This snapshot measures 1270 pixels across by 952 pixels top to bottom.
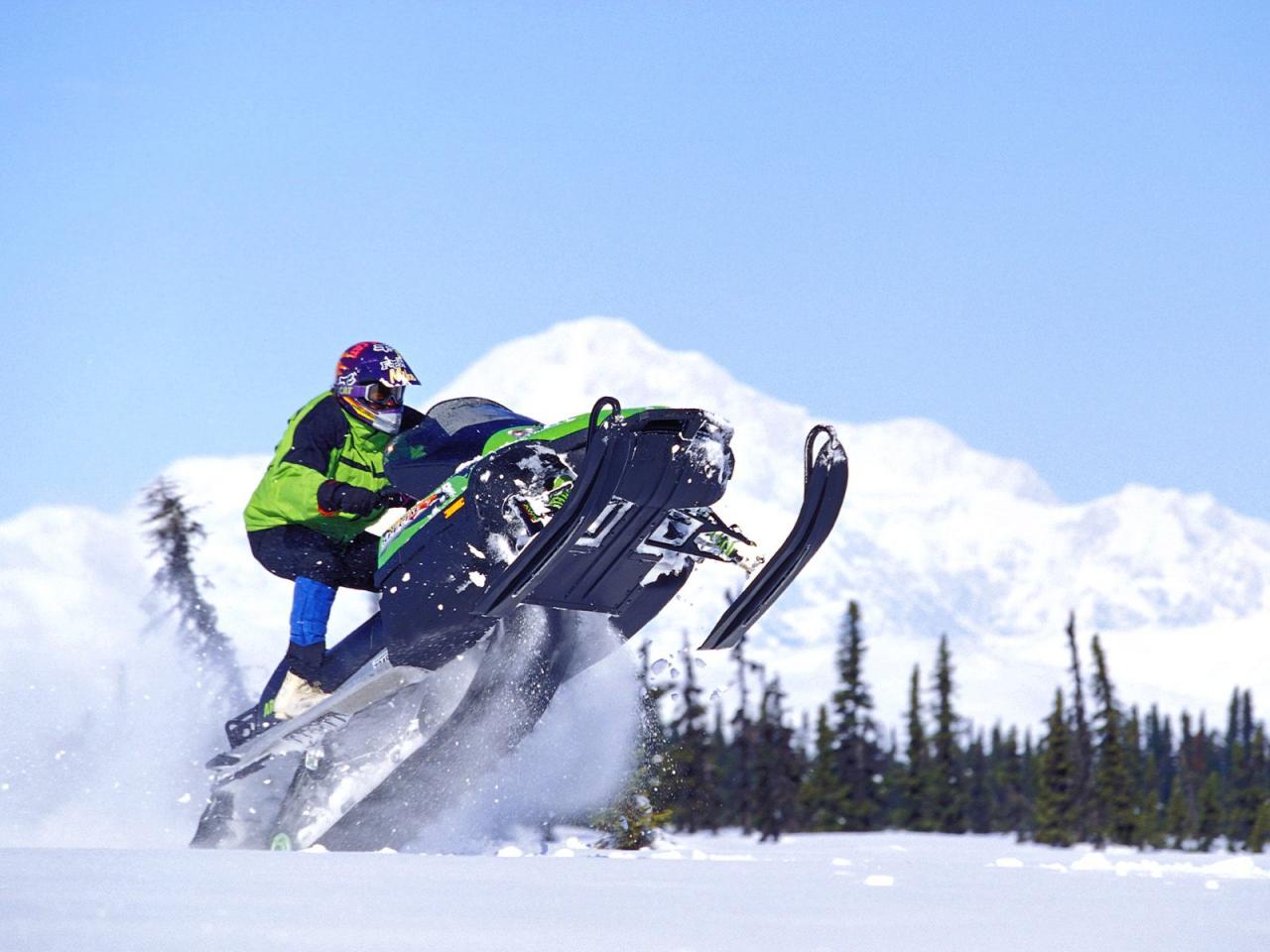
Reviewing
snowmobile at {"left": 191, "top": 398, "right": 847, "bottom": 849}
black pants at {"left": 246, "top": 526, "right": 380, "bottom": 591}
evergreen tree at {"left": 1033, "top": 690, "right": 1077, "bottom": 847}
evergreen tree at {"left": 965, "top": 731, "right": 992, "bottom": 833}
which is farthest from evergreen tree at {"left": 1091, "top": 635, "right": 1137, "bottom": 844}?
snowmobile at {"left": 191, "top": 398, "right": 847, "bottom": 849}

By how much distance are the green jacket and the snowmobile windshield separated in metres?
0.33

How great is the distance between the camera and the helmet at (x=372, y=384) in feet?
28.8

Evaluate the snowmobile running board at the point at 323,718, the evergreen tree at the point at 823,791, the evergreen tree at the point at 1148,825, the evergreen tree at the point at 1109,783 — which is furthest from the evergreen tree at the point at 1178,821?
the snowmobile running board at the point at 323,718

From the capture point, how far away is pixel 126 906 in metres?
4.42

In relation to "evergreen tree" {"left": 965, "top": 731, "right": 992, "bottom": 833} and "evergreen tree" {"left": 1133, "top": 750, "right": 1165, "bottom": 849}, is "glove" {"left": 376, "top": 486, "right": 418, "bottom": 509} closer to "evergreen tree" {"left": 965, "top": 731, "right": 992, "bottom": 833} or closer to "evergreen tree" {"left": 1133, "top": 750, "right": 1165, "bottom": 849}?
"evergreen tree" {"left": 1133, "top": 750, "right": 1165, "bottom": 849}

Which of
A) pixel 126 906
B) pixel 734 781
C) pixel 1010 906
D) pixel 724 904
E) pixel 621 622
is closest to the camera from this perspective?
pixel 126 906

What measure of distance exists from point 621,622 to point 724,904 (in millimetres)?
3534

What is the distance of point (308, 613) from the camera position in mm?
9086

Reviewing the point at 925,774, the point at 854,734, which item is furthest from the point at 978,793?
the point at 854,734

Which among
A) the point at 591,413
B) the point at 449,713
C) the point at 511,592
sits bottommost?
the point at 449,713

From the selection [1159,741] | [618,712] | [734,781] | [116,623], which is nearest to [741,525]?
[618,712]

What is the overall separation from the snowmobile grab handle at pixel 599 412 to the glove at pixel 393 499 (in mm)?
1877

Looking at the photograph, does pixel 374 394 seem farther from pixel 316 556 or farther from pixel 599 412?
pixel 599 412

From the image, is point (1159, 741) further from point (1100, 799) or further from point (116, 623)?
point (116, 623)
